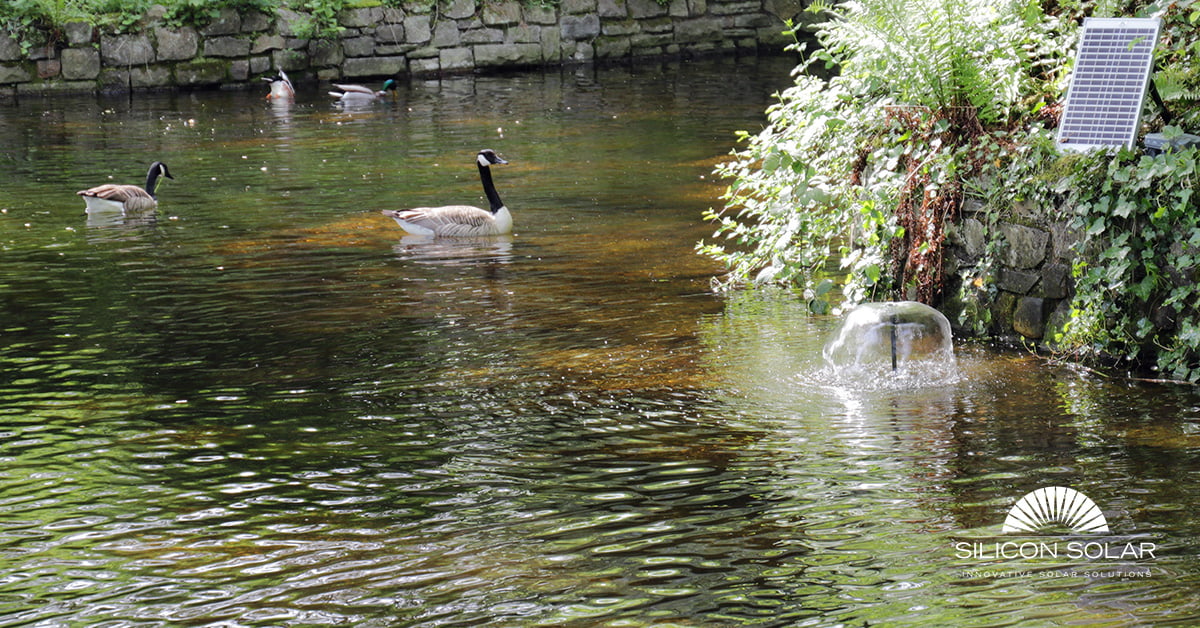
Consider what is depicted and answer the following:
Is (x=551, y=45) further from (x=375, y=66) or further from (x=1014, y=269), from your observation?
(x=1014, y=269)

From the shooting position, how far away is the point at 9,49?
78.0ft

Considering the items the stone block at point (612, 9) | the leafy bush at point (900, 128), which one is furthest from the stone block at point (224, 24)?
the leafy bush at point (900, 128)

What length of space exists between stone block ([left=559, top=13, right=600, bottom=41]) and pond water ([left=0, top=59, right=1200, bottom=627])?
16.9m

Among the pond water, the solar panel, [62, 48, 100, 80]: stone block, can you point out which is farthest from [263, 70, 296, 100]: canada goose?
the solar panel

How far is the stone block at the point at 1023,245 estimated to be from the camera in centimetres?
705

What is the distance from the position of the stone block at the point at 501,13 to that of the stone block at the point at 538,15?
18 cm

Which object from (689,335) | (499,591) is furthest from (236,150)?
(499,591)

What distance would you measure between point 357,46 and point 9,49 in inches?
248

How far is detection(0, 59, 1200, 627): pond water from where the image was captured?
4.33 meters

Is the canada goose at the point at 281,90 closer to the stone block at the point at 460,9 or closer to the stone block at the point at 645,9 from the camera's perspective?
the stone block at the point at 460,9

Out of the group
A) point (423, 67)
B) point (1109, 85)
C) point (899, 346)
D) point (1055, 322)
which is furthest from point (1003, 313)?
point (423, 67)

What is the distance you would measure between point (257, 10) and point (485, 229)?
15.5 m

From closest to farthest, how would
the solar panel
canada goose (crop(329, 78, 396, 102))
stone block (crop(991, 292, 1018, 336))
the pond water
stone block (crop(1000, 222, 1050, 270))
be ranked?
the pond water
the solar panel
stone block (crop(1000, 222, 1050, 270))
stone block (crop(991, 292, 1018, 336))
canada goose (crop(329, 78, 396, 102))

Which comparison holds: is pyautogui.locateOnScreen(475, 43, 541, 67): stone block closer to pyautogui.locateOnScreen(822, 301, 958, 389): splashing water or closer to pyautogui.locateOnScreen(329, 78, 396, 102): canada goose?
pyautogui.locateOnScreen(329, 78, 396, 102): canada goose
